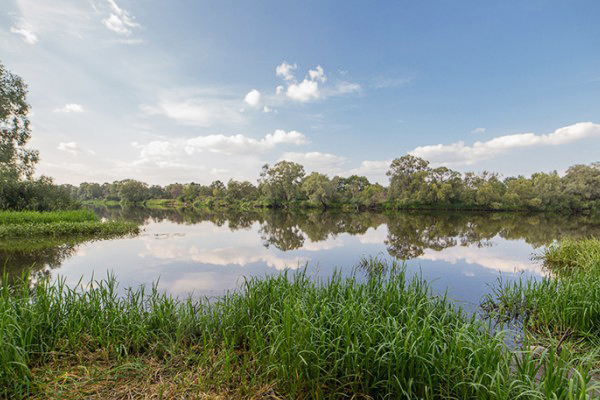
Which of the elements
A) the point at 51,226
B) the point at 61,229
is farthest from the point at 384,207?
the point at 51,226

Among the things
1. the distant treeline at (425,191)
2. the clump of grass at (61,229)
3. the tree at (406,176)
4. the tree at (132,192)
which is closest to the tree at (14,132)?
the clump of grass at (61,229)

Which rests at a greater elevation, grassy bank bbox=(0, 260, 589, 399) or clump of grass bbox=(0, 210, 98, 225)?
clump of grass bbox=(0, 210, 98, 225)

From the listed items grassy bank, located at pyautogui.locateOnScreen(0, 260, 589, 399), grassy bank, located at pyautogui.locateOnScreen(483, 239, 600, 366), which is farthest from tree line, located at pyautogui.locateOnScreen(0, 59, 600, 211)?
grassy bank, located at pyautogui.locateOnScreen(483, 239, 600, 366)

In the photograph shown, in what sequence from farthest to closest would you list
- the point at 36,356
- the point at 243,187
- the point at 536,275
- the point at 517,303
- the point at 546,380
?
1. the point at 243,187
2. the point at 536,275
3. the point at 517,303
4. the point at 36,356
5. the point at 546,380

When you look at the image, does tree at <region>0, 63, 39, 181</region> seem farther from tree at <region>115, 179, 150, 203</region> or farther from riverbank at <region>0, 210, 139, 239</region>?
tree at <region>115, 179, 150, 203</region>

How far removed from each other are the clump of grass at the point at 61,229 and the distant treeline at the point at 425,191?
42.9 meters

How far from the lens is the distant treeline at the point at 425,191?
46062 mm

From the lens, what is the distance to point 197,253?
12.4 meters

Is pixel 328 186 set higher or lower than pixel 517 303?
higher

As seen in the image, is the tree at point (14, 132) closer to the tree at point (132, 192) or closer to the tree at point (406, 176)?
the tree at point (406, 176)

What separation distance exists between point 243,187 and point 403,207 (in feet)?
148

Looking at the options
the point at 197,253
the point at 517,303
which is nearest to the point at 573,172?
the point at 517,303

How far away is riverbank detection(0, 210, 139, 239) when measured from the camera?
44.1ft

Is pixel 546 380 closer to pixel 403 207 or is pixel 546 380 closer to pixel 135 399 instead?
pixel 135 399
